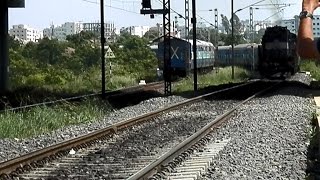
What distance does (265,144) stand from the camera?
12367mm

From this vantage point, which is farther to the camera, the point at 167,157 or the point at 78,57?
the point at 78,57

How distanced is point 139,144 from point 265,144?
2.61m

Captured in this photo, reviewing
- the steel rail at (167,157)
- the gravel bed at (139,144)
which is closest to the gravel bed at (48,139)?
the gravel bed at (139,144)

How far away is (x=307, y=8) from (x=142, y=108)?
1844 cm

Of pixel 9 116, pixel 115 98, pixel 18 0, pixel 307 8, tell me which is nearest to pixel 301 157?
pixel 307 8

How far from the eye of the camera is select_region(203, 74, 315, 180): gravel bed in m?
9.20

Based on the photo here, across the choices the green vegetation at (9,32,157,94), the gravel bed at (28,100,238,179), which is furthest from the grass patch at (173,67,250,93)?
the gravel bed at (28,100,238,179)

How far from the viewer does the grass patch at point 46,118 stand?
15572 millimetres

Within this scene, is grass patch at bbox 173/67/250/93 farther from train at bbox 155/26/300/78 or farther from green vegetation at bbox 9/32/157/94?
green vegetation at bbox 9/32/157/94

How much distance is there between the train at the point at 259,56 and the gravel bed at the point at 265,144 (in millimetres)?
17240

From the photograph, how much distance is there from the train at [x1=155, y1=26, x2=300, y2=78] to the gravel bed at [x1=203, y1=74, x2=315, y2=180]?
56.6ft

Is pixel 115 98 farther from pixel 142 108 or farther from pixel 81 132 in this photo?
pixel 81 132

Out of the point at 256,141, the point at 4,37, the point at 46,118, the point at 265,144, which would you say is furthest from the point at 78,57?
the point at 265,144

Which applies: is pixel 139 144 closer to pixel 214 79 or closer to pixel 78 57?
pixel 214 79
